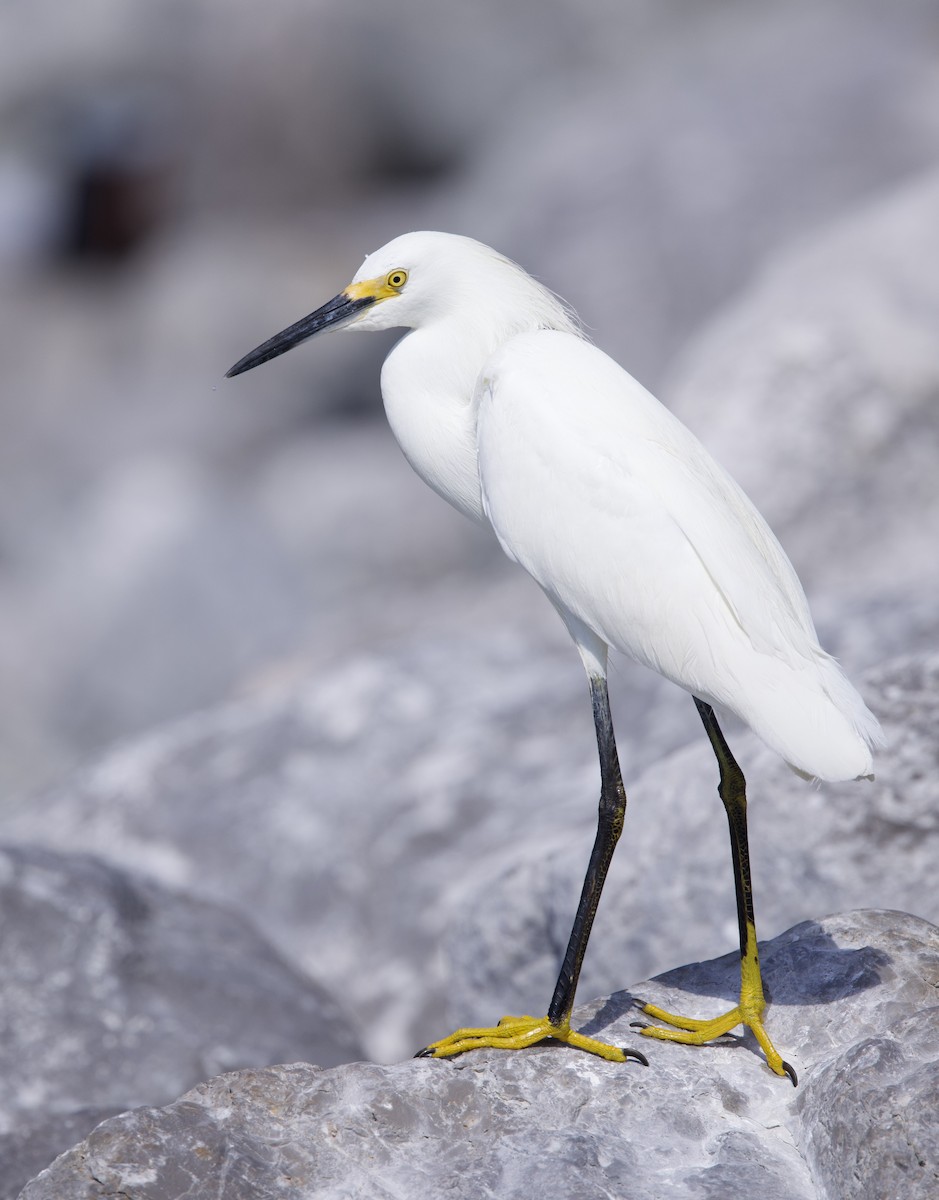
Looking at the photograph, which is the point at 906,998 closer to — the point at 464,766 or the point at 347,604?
the point at 464,766

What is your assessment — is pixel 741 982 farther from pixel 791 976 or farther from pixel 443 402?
pixel 443 402

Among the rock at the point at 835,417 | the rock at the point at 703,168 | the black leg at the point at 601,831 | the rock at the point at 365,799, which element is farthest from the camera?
the rock at the point at 703,168

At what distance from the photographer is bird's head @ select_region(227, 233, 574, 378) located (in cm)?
325

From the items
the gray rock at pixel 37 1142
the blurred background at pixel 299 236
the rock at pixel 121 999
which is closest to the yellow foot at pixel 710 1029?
the gray rock at pixel 37 1142

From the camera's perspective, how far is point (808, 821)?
3.71 meters

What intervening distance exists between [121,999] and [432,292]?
87.6 inches

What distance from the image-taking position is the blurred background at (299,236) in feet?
30.7

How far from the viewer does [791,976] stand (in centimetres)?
297

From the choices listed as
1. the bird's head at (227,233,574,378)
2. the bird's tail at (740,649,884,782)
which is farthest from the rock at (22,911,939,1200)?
the bird's head at (227,233,574,378)

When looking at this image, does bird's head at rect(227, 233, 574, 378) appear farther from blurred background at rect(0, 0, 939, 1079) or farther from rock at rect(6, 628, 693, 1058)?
rock at rect(6, 628, 693, 1058)

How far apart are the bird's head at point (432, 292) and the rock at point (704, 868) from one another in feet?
4.62

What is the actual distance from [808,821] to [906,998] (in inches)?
39.2

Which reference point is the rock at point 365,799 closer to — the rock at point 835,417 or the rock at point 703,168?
the rock at point 835,417

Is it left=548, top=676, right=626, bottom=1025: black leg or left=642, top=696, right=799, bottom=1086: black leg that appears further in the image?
left=548, top=676, right=626, bottom=1025: black leg
